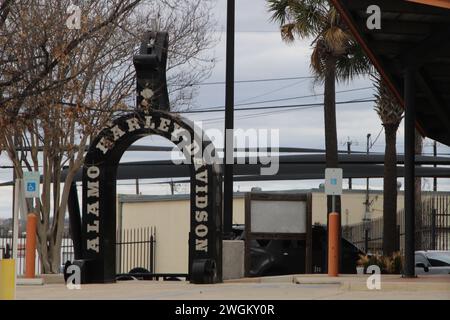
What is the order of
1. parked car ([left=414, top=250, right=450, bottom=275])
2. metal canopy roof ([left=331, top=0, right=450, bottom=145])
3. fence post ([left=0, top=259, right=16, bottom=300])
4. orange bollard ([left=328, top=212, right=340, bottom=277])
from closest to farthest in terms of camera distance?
fence post ([left=0, top=259, right=16, bottom=300]) < metal canopy roof ([left=331, top=0, right=450, bottom=145]) < orange bollard ([left=328, top=212, right=340, bottom=277]) < parked car ([left=414, top=250, right=450, bottom=275])

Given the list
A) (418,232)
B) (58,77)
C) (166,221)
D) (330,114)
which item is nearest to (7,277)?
(58,77)

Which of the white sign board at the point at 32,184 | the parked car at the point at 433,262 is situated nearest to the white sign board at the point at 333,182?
the parked car at the point at 433,262

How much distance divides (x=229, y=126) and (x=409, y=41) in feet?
18.1

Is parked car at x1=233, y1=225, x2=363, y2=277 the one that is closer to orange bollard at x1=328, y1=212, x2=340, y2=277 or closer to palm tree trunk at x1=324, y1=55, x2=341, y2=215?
palm tree trunk at x1=324, y1=55, x2=341, y2=215

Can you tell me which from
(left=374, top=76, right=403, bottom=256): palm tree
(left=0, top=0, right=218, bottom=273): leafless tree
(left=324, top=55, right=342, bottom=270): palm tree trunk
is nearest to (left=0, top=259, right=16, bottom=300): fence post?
(left=0, top=0, right=218, bottom=273): leafless tree

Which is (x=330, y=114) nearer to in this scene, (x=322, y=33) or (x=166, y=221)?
(x=322, y=33)

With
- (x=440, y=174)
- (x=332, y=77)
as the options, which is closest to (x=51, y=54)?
(x=332, y=77)

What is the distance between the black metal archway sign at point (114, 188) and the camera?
66.7ft

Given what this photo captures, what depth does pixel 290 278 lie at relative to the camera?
21266 mm

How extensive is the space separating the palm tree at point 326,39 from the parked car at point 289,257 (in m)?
1.86

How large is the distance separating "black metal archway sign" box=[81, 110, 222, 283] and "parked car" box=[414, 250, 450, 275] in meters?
7.03

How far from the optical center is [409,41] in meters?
19.0

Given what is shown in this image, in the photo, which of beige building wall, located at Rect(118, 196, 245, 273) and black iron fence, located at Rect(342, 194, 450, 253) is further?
beige building wall, located at Rect(118, 196, 245, 273)

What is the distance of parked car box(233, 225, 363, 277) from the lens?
25.0 meters
